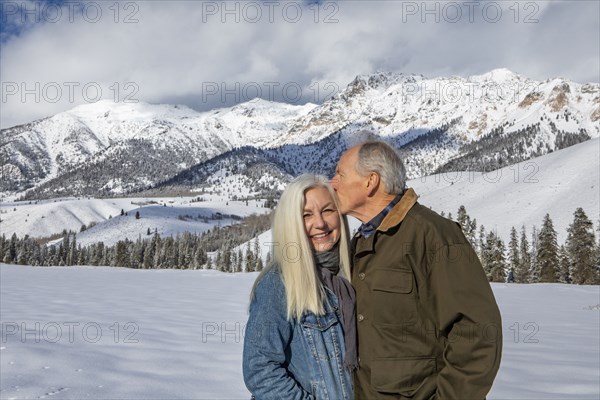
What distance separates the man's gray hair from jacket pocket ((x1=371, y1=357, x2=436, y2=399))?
1.12 meters

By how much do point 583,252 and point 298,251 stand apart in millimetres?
51217

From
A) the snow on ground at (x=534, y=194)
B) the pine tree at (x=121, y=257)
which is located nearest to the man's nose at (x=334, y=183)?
the snow on ground at (x=534, y=194)

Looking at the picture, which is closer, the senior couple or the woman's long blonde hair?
the senior couple

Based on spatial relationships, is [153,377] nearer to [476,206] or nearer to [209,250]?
[476,206]

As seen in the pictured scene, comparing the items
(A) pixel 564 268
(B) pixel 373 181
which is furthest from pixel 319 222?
(A) pixel 564 268

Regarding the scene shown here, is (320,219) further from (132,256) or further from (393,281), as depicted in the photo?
(132,256)

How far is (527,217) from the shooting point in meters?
77.9

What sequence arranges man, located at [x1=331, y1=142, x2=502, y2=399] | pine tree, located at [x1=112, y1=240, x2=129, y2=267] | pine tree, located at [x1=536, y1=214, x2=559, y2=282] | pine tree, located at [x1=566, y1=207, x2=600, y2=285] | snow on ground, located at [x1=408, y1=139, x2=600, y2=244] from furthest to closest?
pine tree, located at [x1=112, y1=240, x2=129, y2=267] → snow on ground, located at [x1=408, y1=139, x2=600, y2=244] → pine tree, located at [x1=536, y1=214, x2=559, y2=282] → pine tree, located at [x1=566, y1=207, x2=600, y2=285] → man, located at [x1=331, y1=142, x2=502, y2=399]

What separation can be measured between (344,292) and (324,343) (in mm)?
366

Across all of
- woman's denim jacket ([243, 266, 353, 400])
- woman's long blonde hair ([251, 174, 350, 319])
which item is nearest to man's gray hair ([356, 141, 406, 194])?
woman's long blonde hair ([251, 174, 350, 319])

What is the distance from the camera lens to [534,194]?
85.6 m

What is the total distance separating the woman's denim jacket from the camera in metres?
2.63

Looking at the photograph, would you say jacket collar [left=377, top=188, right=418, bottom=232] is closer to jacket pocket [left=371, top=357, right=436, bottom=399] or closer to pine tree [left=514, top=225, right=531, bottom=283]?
jacket pocket [left=371, top=357, right=436, bottom=399]

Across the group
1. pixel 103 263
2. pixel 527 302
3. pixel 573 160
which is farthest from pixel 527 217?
pixel 103 263
